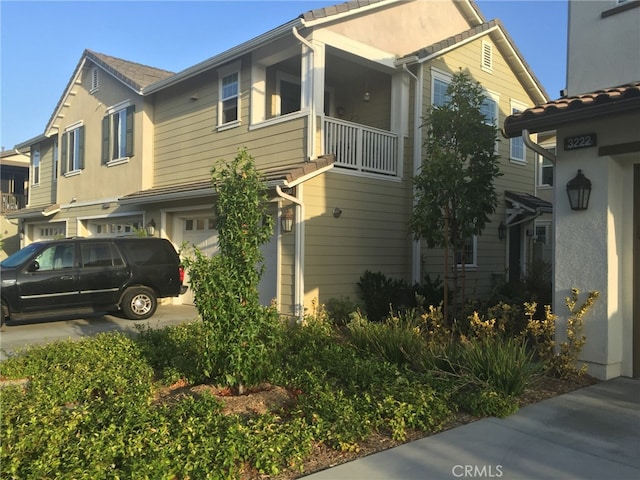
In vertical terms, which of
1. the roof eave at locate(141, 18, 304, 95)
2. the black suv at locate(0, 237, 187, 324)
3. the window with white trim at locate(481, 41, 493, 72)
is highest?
the window with white trim at locate(481, 41, 493, 72)

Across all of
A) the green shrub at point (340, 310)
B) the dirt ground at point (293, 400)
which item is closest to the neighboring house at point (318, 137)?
the green shrub at point (340, 310)

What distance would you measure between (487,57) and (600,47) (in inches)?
289

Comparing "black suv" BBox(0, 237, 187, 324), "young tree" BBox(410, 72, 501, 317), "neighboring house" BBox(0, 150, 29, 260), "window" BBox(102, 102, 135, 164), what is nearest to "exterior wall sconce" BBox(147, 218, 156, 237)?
"black suv" BBox(0, 237, 187, 324)

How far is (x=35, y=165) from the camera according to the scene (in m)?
21.2

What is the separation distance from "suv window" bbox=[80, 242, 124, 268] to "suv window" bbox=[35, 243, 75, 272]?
242 mm

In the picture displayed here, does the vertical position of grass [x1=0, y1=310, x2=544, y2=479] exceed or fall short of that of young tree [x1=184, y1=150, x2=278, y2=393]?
it falls short

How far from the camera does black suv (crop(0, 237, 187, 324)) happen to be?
9.48 m

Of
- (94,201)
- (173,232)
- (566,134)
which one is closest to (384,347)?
(566,134)

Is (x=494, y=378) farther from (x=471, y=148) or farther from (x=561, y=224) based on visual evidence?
(x=471, y=148)

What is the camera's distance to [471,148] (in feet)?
27.8

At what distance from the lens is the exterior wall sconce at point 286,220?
9.67 m

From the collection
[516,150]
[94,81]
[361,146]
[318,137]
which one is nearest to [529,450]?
[318,137]

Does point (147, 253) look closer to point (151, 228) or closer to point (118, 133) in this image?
point (151, 228)

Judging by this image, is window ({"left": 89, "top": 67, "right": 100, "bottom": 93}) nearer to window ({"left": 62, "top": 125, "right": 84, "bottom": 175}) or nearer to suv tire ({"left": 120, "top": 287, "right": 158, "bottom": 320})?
window ({"left": 62, "top": 125, "right": 84, "bottom": 175})
